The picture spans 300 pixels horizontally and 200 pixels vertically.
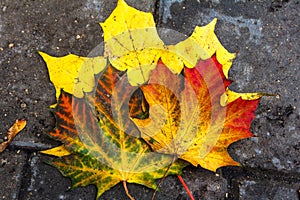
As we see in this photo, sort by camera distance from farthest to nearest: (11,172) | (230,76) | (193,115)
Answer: (230,76) < (11,172) < (193,115)

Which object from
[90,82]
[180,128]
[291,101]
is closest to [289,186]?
[291,101]

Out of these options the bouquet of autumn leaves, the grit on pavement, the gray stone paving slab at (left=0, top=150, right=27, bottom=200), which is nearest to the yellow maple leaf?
the bouquet of autumn leaves

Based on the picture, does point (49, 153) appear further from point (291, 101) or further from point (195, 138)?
point (291, 101)

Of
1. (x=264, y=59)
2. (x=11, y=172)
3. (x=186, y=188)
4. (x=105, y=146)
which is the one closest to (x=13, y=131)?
(x=11, y=172)

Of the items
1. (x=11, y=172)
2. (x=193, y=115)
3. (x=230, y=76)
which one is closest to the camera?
(x=193, y=115)

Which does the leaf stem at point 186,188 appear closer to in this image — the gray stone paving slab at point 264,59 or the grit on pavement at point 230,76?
the grit on pavement at point 230,76

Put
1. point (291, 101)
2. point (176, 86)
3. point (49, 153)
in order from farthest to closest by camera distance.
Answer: point (291, 101)
point (49, 153)
point (176, 86)

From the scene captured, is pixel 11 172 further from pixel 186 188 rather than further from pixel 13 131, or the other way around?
pixel 186 188
